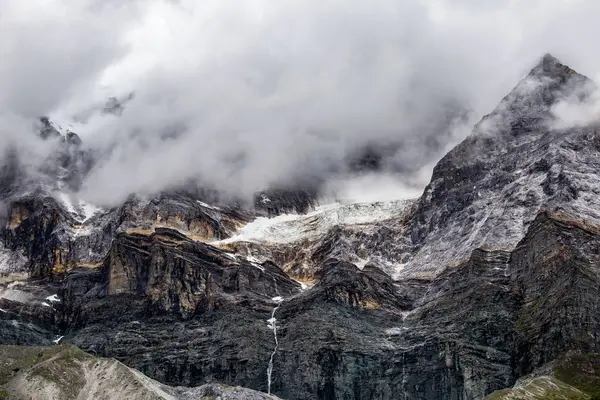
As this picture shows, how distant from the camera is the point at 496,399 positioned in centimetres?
19912

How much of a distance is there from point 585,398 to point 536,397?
10716 millimetres

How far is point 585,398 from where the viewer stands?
199875 millimetres

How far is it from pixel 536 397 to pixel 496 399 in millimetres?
7977

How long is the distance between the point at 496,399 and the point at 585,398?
60.3 feet

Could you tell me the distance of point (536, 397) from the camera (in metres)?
198
